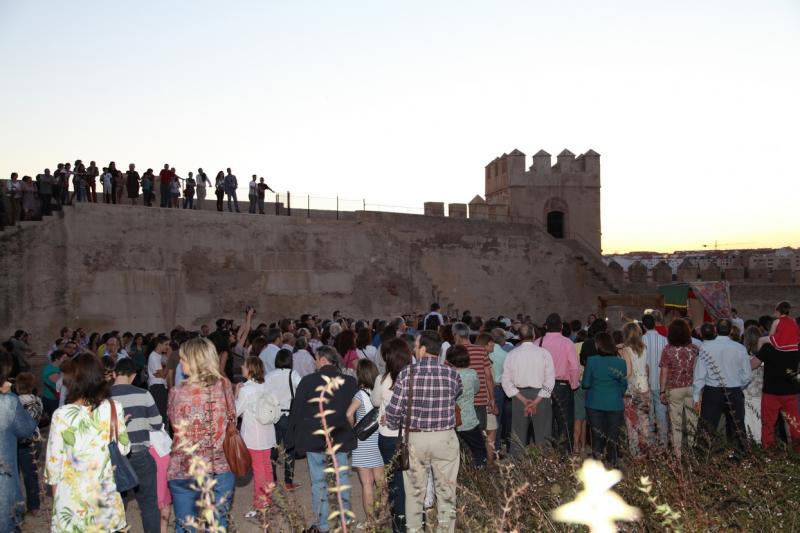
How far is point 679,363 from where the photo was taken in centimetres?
806

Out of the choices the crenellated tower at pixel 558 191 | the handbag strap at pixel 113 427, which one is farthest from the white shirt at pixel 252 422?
the crenellated tower at pixel 558 191

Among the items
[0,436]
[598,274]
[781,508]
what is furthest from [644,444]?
[598,274]

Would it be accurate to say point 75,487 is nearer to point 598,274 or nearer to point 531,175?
point 598,274

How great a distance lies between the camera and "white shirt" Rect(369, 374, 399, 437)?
5988 mm

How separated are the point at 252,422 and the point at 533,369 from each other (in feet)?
10.5

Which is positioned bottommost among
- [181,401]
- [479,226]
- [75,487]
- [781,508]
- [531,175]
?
[781,508]

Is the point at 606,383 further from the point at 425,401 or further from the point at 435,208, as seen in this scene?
the point at 435,208

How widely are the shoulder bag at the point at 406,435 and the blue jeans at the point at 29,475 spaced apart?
3851mm

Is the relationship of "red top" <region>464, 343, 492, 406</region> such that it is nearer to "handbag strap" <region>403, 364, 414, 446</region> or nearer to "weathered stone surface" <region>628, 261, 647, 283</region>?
"handbag strap" <region>403, 364, 414, 446</region>

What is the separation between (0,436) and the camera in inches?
203

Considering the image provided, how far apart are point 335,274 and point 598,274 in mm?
11202

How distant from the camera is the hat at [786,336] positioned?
794cm

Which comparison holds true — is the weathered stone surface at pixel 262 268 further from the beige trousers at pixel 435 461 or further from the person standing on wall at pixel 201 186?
the beige trousers at pixel 435 461

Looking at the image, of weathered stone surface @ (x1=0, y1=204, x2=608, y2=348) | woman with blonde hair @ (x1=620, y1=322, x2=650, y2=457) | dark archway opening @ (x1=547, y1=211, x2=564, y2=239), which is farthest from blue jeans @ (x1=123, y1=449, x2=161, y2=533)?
dark archway opening @ (x1=547, y1=211, x2=564, y2=239)
